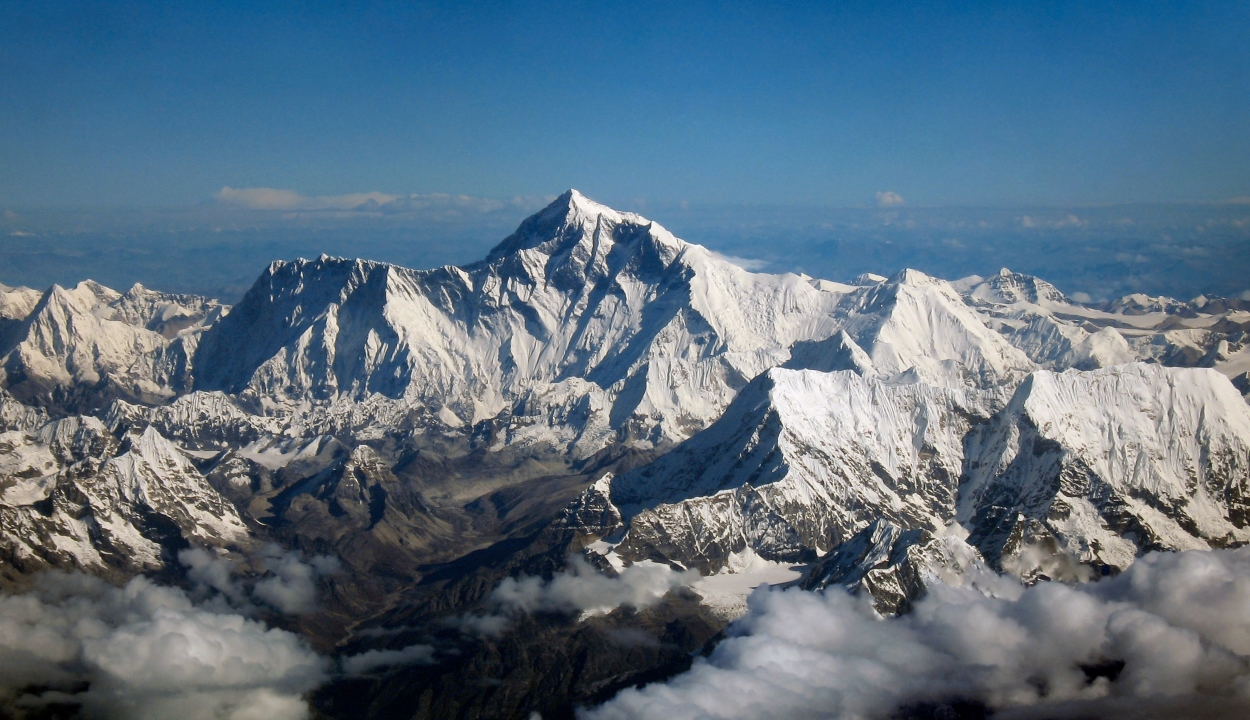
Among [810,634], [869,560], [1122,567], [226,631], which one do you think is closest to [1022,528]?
[1122,567]

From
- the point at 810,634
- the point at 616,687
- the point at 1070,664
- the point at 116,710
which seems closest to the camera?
the point at 1070,664

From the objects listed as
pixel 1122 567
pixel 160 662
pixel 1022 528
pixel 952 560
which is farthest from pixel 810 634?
pixel 160 662

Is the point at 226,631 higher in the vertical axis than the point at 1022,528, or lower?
lower

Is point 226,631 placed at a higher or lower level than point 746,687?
lower

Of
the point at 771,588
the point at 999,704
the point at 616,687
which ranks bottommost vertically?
the point at 616,687

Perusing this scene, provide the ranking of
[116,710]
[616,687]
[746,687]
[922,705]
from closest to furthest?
[922,705] < [746,687] < [116,710] < [616,687]

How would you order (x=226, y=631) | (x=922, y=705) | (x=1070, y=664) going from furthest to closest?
(x=226, y=631)
(x=922, y=705)
(x=1070, y=664)

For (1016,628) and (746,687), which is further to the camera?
(746,687)

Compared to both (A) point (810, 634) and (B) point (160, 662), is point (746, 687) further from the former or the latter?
(B) point (160, 662)

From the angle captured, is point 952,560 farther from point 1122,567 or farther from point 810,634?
point 1122,567
